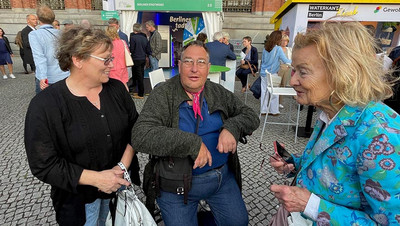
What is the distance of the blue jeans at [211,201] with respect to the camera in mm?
1683

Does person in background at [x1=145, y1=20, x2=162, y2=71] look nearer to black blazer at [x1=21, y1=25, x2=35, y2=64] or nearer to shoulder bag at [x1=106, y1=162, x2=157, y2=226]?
black blazer at [x1=21, y1=25, x2=35, y2=64]

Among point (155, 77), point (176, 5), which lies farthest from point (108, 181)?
point (176, 5)

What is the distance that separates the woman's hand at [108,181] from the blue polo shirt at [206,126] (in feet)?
1.67

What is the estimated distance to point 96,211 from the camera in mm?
1660

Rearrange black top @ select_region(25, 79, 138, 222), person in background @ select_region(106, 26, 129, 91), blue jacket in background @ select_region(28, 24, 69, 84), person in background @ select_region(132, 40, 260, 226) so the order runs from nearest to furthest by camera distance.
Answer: black top @ select_region(25, 79, 138, 222) → person in background @ select_region(132, 40, 260, 226) → blue jacket in background @ select_region(28, 24, 69, 84) → person in background @ select_region(106, 26, 129, 91)

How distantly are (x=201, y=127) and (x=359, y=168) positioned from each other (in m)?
1.00

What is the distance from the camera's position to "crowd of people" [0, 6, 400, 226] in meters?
0.99

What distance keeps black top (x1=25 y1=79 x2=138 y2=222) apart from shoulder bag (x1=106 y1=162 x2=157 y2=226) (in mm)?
207

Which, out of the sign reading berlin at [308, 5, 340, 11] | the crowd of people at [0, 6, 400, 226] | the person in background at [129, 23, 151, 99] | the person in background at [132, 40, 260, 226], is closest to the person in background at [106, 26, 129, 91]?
the person in background at [129, 23, 151, 99]

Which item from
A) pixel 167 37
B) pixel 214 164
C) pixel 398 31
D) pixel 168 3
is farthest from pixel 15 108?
pixel 398 31

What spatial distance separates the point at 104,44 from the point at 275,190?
129 centimetres

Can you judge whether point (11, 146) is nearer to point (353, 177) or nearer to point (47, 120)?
point (47, 120)

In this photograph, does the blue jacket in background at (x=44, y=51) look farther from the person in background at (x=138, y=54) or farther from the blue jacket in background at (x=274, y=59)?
the blue jacket in background at (x=274, y=59)

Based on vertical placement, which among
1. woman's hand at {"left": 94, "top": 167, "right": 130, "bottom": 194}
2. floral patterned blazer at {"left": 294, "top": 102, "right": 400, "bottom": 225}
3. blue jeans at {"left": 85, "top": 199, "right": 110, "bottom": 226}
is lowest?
blue jeans at {"left": 85, "top": 199, "right": 110, "bottom": 226}
